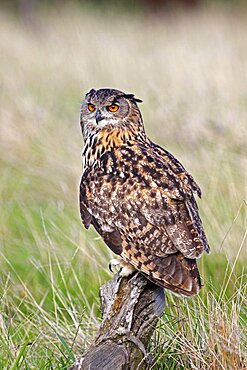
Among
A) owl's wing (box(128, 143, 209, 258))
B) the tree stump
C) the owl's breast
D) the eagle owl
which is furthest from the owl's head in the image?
the tree stump

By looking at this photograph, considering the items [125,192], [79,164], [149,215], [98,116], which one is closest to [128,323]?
[149,215]

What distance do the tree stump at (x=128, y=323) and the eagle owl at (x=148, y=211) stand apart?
0.10 metres

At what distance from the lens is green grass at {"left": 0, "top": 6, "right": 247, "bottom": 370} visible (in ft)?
11.9

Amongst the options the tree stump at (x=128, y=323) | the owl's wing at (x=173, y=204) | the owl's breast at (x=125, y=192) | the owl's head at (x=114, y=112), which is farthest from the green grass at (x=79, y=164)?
the owl's head at (x=114, y=112)

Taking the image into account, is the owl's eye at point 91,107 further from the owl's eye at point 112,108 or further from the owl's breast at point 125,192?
the owl's breast at point 125,192

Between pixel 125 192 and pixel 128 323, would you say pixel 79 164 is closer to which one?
pixel 125 192

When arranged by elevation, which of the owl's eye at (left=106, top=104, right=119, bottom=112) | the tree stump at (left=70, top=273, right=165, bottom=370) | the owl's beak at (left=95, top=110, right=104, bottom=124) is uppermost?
the owl's eye at (left=106, top=104, right=119, bottom=112)

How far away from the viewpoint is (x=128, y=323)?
10.8 ft

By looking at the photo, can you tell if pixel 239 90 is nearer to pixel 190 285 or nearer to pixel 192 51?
pixel 192 51

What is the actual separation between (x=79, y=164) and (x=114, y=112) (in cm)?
280

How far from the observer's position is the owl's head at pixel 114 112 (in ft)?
13.0

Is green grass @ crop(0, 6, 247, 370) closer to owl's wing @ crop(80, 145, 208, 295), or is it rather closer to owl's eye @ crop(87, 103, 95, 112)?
owl's wing @ crop(80, 145, 208, 295)

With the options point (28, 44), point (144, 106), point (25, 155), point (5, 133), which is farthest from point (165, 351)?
point (28, 44)

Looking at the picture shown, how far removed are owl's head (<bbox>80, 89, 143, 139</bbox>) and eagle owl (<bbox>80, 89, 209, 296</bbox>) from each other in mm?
143
